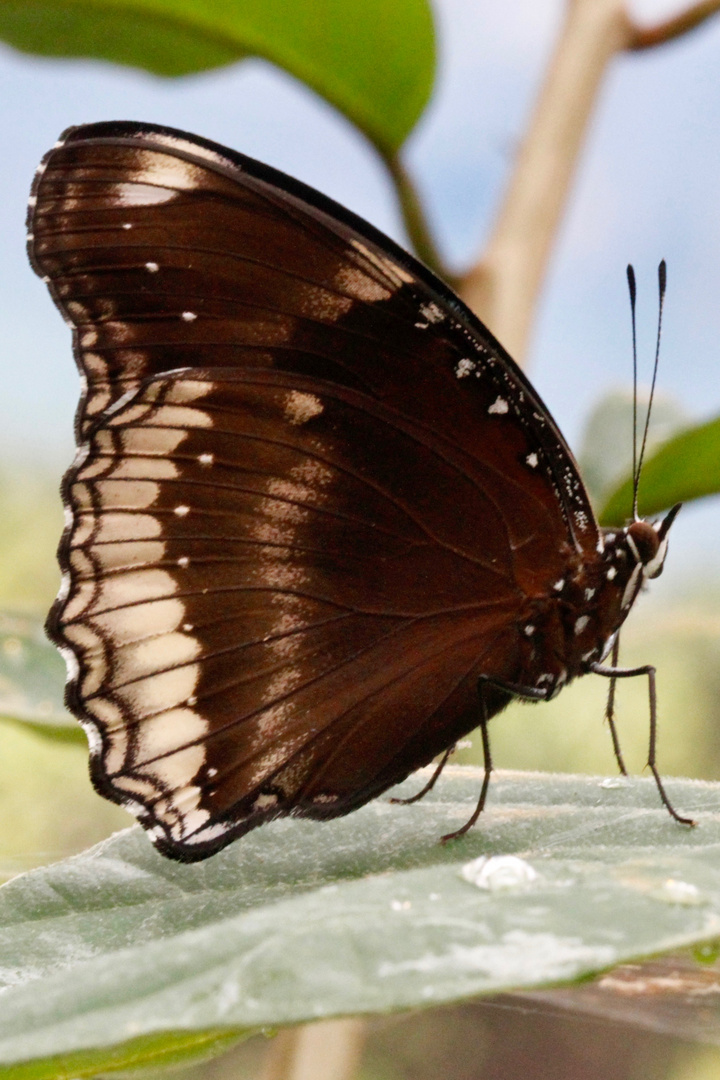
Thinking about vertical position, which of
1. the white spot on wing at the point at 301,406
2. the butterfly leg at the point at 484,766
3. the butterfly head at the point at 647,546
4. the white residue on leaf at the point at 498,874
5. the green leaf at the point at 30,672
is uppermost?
the white spot on wing at the point at 301,406

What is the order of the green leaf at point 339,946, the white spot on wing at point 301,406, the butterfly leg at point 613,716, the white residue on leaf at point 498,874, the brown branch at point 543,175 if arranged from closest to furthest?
the green leaf at point 339,946 → the white residue on leaf at point 498,874 → the white spot on wing at point 301,406 → the butterfly leg at point 613,716 → the brown branch at point 543,175

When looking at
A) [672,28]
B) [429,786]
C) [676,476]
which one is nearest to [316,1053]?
[429,786]

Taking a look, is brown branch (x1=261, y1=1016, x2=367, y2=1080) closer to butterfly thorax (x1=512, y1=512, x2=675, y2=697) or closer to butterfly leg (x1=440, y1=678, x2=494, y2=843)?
butterfly leg (x1=440, y1=678, x2=494, y2=843)

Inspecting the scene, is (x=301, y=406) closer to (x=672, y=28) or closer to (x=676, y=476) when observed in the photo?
(x=676, y=476)

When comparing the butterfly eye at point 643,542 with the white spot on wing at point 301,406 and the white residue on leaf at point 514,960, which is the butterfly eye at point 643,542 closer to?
the white spot on wing at point 301,406

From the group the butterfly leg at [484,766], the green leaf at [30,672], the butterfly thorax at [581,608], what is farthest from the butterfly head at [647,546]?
the green leaf at [30,672]

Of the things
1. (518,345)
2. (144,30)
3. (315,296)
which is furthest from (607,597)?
(144,30)
